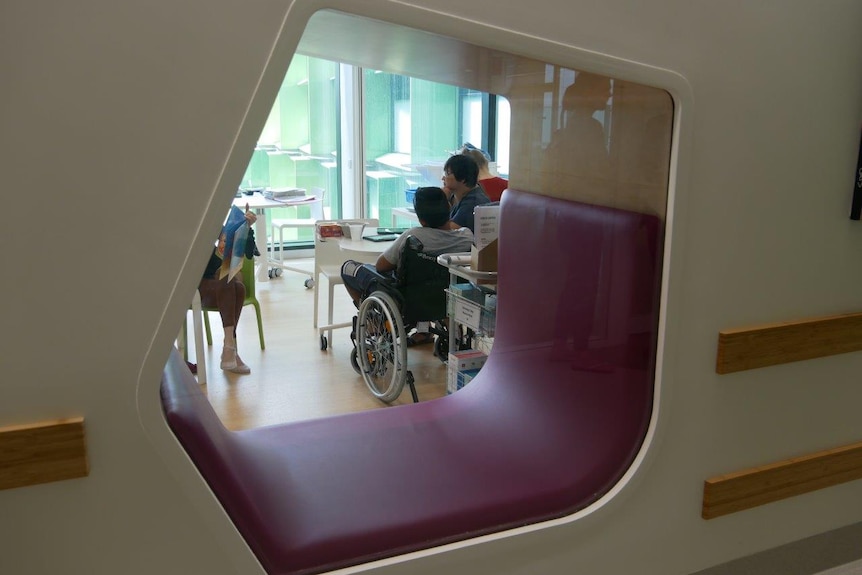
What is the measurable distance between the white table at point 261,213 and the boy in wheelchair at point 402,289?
42 cm

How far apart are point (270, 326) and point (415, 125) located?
720mm

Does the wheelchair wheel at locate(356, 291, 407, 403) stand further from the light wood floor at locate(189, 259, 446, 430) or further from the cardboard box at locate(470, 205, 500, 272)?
the cardboard box at locate(470, 205, 500, 272)

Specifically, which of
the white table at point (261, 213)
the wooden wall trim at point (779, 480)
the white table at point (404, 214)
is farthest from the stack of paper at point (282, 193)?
the wooden wall trim at point (779, 480)

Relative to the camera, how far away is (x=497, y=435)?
81.0 inches

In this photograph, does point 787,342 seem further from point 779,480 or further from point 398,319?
point 398,319

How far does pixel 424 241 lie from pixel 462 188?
8.9 inches

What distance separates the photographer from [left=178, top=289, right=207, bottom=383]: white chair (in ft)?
4.45

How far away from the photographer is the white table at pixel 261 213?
4.85ft

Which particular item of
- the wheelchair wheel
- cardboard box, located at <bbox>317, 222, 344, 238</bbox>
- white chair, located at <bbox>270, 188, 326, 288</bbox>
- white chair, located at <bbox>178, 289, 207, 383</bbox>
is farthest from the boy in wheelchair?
white chair, located at <bbox>178, 289, 207, 383</bbox>

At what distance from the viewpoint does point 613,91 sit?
72.1 inches

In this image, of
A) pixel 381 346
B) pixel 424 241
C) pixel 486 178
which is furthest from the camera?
pixel 424 241

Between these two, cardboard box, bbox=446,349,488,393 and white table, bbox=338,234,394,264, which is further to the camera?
cardboard box, bbox=446,349,488,393

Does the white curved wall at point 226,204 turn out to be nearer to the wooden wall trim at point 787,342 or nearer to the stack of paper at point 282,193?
the wooden wall trim at point 787,342

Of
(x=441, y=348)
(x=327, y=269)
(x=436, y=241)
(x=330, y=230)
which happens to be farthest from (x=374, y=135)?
(x=441, y=348)
